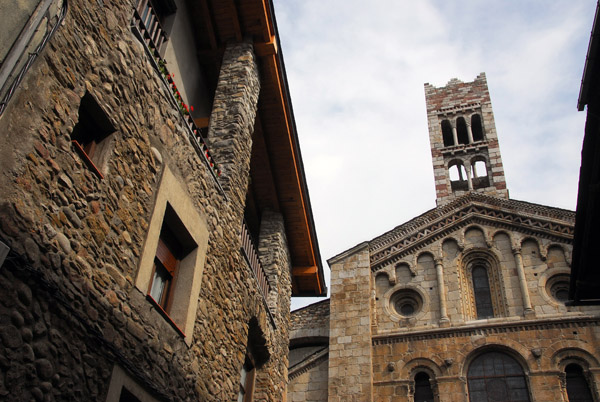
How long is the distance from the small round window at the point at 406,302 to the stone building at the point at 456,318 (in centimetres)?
3

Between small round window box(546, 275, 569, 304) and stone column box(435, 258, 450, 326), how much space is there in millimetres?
3111

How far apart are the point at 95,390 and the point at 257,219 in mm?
8491

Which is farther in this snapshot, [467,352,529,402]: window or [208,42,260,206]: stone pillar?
[467,352,529,402]: window

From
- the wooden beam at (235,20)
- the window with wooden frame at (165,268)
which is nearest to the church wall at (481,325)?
the wooden beam at (235,20)

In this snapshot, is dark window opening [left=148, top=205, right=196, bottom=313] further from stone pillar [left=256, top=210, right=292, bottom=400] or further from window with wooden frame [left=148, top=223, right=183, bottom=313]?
stone pillar [left=256, top=210, right=292, bottom=400]

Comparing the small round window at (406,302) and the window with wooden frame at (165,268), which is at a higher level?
the small round window at (406,302)

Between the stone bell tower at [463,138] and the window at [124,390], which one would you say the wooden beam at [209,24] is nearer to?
the window at [124,390]

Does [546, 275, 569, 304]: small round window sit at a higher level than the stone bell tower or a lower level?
lower

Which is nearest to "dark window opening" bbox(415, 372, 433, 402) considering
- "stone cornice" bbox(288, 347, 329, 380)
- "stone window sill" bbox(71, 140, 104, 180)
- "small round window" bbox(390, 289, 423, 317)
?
"small round window" bbox(390, 289, 423, 317)

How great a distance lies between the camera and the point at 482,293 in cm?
1923

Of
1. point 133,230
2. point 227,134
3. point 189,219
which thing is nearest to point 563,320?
point 227,134

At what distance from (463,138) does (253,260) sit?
22.5 m

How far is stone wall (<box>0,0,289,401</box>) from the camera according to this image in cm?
428

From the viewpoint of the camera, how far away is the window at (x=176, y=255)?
21.5 ft
